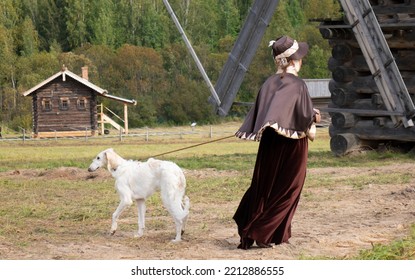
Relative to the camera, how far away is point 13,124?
98.2 ft

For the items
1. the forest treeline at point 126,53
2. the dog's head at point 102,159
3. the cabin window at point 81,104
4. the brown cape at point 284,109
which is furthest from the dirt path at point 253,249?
the cabin window at point 81,104

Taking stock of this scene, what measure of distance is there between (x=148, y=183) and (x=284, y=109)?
172 cm

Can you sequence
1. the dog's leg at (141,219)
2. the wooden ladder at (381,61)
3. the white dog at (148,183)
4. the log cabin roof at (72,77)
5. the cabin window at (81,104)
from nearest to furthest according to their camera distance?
the white dog at (148,183)
the dog's leg at (141,219)
the wooden ladder at (381,61)
the log cabin roof at (72,77)
the cabin window at (81,104)

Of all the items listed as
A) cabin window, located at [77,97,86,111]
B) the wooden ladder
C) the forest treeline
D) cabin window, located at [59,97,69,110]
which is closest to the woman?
the wooden ladder

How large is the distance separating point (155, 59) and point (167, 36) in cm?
376

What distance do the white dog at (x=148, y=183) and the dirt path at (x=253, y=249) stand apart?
26 centimetres

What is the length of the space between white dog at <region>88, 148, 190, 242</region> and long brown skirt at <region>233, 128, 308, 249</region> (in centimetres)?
83

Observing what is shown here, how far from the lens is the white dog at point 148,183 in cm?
1086

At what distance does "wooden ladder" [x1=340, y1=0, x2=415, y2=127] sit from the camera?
1867 centimetres

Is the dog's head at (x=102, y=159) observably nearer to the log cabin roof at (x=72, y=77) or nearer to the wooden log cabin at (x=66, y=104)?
the log cabin roof at (x=72, y=77)

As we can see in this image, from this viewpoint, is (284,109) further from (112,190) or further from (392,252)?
(112,190)

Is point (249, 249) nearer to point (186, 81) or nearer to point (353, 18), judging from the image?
point (353, 18)

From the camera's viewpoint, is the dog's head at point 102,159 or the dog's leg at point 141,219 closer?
the dog's leg at point 141,219

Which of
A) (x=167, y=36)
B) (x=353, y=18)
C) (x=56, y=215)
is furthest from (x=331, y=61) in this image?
(x=167, y=36)
